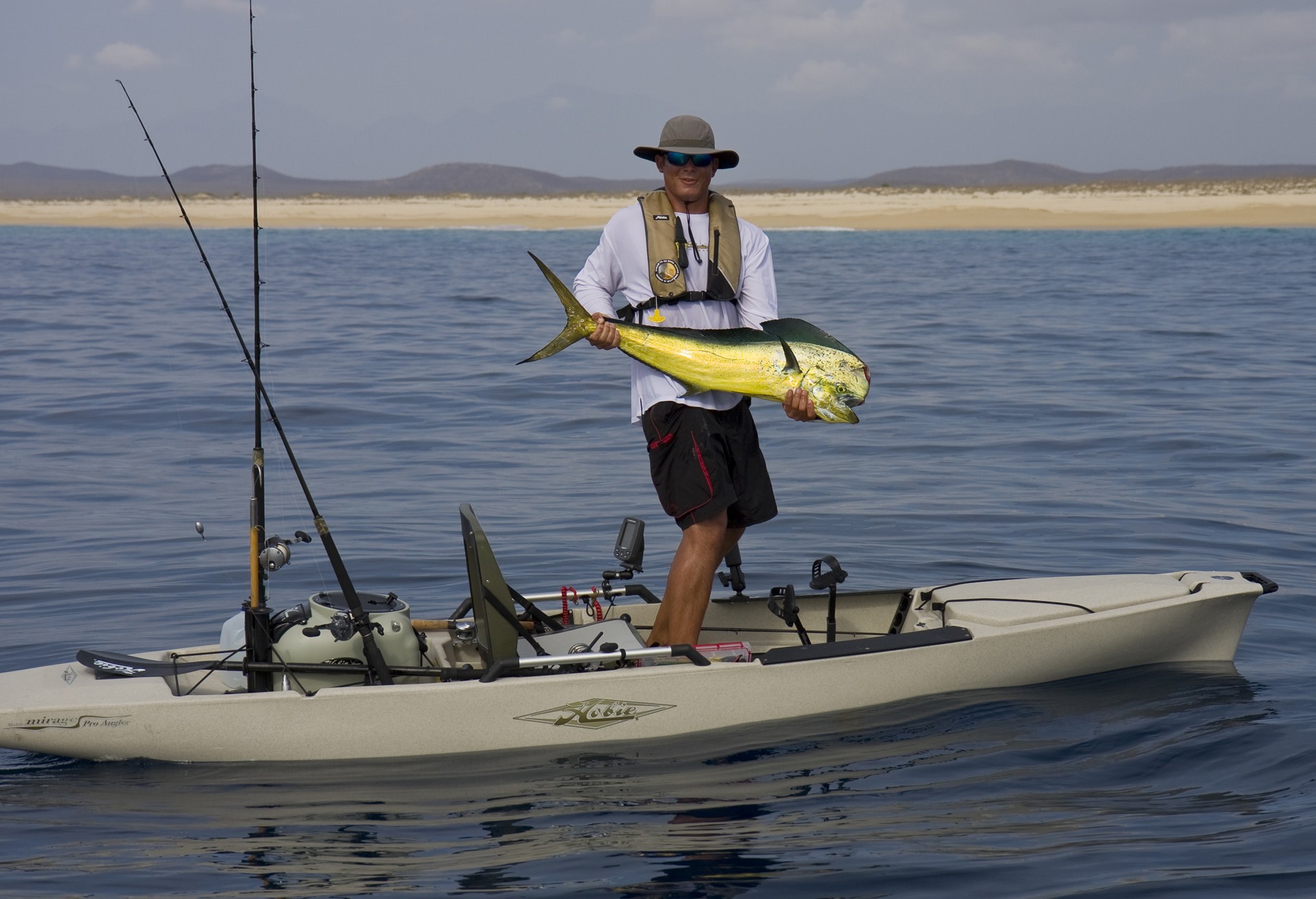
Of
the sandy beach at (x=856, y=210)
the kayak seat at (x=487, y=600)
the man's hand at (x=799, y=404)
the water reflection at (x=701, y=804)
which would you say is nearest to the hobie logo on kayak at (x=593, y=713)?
the water reflection at (x=701, y=804)

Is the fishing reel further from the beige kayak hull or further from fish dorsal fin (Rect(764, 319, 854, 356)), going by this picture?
fish dorsal fin (Rect(764, 319, 854, 356))

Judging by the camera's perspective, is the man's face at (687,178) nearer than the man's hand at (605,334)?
No

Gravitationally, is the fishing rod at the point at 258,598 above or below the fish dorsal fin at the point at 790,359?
below

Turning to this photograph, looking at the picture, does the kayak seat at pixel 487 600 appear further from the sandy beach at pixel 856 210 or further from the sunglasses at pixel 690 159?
the sandy beach at pixel 856 210

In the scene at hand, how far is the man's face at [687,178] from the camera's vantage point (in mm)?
5512

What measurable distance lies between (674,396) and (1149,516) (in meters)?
5.56

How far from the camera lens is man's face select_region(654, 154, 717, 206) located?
5512mm

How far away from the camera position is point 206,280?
3691cm

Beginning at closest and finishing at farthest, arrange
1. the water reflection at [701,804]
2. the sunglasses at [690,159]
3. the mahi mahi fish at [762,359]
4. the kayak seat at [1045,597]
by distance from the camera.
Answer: the water reflection at [701,804], the mahi mahi fish at [762,359], the sunglasses at [690,159], the kayak seat at [1045,597]

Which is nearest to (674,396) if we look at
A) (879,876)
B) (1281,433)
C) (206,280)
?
(879,876)

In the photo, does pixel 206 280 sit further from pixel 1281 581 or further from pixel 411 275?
pixel 1281 581

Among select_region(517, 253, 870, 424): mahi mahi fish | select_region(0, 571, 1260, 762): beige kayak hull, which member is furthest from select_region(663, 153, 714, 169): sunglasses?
select_region(0, 571, 1260, 762): beige kayak hull

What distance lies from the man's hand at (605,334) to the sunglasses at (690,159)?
73cm

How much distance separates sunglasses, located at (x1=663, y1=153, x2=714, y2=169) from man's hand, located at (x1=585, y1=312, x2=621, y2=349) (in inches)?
28.8
